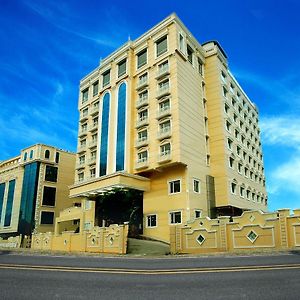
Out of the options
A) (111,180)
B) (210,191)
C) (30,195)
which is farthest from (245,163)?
(30,195)

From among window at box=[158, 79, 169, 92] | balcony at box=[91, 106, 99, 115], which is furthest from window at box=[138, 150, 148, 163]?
balcony at box=[91, 106, 99, 115]

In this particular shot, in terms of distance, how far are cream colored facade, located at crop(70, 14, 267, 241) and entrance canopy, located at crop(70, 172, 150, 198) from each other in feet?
0.36

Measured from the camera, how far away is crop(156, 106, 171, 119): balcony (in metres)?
37.3

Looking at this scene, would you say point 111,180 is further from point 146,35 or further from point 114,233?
point 146,35

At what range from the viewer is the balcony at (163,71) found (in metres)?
38.3

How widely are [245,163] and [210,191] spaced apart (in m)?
11.5

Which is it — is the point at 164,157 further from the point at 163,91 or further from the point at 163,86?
the point at 163,86

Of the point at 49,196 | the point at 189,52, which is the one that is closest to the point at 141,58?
the point at 189,52

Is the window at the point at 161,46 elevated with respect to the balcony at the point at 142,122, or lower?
elevated

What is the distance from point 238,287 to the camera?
7.83m

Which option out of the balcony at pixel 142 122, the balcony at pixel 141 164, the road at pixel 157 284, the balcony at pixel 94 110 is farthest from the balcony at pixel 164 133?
the road at pixel 157 284

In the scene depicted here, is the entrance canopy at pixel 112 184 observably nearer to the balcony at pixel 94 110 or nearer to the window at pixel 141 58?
the balcony at pixel 94 110

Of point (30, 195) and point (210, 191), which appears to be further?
point (30, 195)

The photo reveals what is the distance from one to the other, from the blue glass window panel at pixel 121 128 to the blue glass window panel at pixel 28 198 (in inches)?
937
